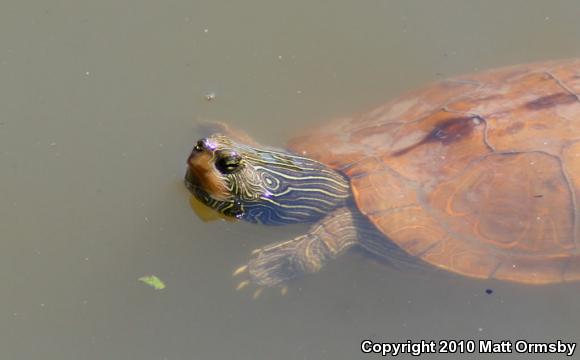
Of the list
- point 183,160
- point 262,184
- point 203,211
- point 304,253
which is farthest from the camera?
point 183,160

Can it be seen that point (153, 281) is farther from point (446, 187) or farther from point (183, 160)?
point (446, 187)

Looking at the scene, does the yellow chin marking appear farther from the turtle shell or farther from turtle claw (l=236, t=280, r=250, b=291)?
the turtle shell

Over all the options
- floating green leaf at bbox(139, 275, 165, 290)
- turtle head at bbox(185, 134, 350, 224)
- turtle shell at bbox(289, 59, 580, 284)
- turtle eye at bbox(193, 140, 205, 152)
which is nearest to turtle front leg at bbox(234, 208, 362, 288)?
turtle head at bbox(185, 134, 350, 224)

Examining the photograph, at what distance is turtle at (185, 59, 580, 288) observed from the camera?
4.19m

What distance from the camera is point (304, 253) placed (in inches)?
184

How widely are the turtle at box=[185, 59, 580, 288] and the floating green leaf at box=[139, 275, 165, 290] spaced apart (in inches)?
24.1

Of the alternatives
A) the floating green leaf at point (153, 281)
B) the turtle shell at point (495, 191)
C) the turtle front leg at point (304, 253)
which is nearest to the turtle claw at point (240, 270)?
the turtle front leg at point (304, 253)

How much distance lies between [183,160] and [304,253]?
1276 mm

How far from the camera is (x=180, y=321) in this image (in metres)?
4.62

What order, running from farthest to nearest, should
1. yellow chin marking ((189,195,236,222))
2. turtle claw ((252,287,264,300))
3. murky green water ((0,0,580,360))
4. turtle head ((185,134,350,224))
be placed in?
yellow chin marking ((189,195,236,222)), turtle claw ((252,287,264,300)), murky green water ((0,0,580,360)), turtle head ((185,134,350,224))

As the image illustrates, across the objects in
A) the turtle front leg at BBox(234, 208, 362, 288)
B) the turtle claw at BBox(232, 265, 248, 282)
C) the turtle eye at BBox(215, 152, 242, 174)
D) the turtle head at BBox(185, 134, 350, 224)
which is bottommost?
the turtle claw at BBox(232, 265, 248, 282)

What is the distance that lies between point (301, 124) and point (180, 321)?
6.28 feet

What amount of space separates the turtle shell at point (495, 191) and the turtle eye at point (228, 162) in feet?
2.82

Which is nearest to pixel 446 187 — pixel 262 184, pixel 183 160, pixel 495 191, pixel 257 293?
Result: pixel 495 191
